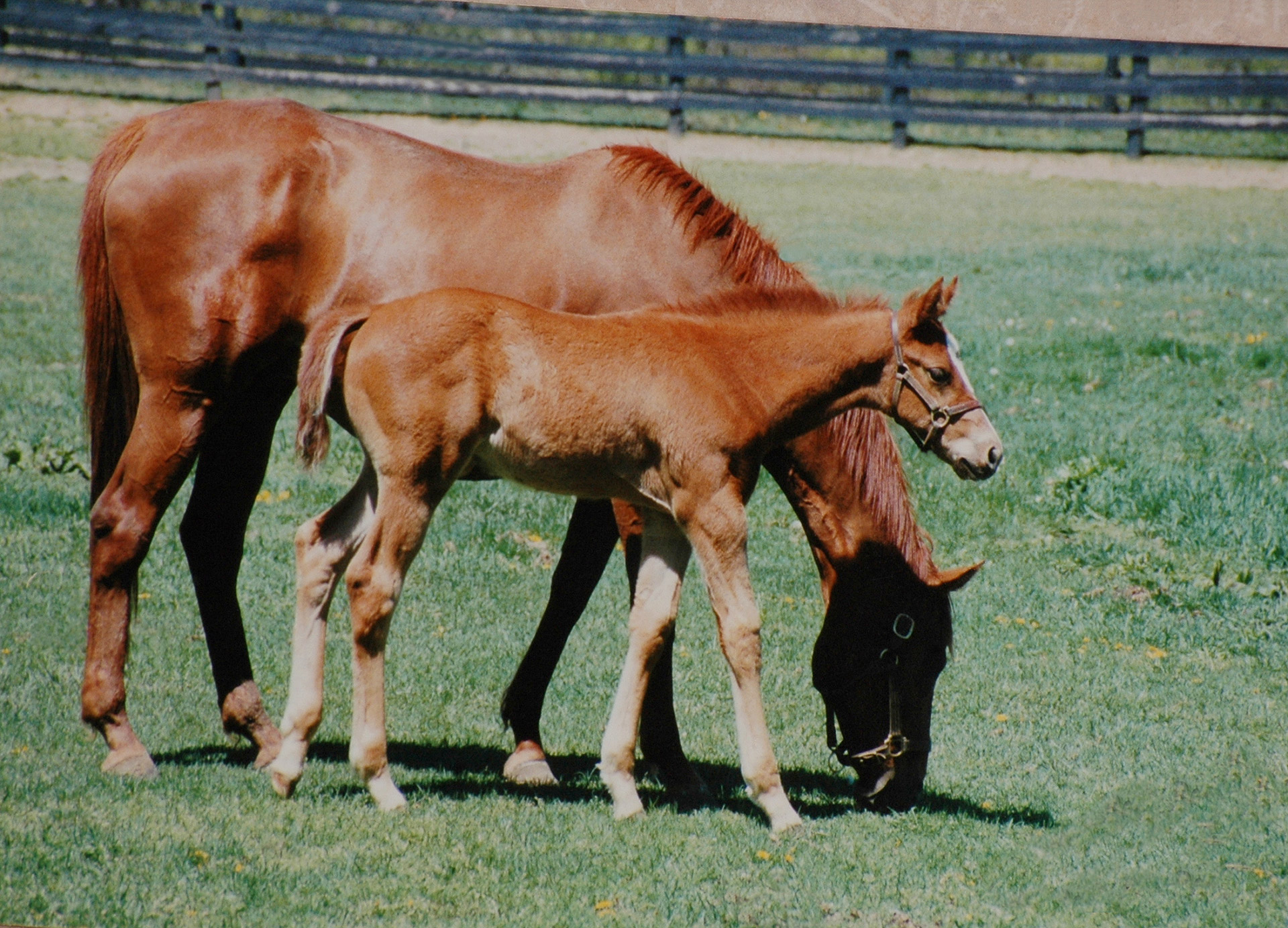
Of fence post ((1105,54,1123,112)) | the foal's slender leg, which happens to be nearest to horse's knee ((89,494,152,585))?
the foal's slender leg

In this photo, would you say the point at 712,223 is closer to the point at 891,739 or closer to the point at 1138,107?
the point at 891,739

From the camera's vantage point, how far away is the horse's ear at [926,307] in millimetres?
4270

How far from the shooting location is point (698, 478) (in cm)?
431


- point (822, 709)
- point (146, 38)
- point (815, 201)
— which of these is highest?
point (146, 38)

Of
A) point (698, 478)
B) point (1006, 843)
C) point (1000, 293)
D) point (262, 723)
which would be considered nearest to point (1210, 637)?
point (1006, 843)

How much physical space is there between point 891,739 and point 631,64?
1545 centimetres

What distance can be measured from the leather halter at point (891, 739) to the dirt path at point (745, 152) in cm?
1303

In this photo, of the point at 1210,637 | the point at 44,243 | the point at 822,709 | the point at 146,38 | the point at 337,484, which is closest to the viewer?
the point at 822,709

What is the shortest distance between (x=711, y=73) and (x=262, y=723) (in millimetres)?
14878

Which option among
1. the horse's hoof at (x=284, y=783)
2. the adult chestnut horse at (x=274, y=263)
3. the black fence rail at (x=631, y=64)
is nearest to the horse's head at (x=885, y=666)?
the adult chestnut horse at (x=274, y=263)

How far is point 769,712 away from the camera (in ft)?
18.5

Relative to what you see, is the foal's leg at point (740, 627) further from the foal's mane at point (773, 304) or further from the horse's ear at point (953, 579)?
the horse's ear at point (953, 579)

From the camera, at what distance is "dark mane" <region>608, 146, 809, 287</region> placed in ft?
16.5

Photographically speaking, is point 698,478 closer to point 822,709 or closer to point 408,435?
point 408,435
